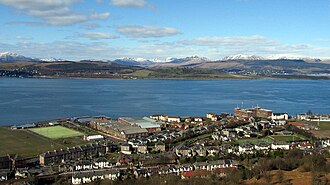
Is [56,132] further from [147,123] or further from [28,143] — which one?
[147,123]

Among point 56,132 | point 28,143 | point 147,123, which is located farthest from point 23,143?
point 147,123

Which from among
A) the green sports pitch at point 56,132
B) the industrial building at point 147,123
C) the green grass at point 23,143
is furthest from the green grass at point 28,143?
the industrial building at point 147,123

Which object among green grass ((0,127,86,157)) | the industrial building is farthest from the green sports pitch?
the industrial building

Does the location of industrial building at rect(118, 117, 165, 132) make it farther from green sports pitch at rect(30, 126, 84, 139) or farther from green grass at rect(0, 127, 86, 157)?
green grass at rect(0, 127, 86, 157)

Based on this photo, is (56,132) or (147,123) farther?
(147,123)

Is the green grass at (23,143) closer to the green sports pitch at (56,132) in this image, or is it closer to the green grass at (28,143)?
the green grass at (28,143)

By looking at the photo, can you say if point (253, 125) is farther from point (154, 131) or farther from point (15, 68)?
point (15, 68)

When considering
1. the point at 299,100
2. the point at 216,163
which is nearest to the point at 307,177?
the point at 216,163

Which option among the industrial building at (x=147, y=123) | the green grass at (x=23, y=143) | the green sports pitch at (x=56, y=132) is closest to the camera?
the green grass at (x=23, y=143)
